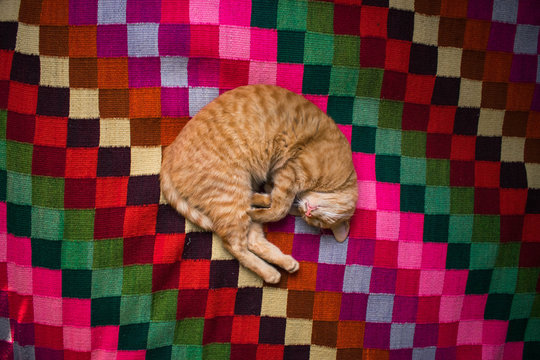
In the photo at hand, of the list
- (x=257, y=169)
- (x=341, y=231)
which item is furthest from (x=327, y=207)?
(x=257, y=169)

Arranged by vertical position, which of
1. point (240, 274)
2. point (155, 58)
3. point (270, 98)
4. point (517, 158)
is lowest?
point (240, 274)

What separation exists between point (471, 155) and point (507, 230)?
356 millimetres

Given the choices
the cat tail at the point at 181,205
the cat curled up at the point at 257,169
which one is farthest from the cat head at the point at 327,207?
the cat tail at the point at 181,205

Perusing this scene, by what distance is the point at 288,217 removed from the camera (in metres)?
1.38

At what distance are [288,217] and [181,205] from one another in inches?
16.3

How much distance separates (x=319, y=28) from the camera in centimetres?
134

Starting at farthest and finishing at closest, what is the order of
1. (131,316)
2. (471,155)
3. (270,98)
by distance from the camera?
(471,155) < (131,316) < (270,98)

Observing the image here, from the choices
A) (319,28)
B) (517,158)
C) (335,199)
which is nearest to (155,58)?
(319,28)

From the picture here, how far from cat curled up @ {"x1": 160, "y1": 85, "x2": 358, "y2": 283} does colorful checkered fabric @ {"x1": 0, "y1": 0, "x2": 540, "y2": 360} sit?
10cm

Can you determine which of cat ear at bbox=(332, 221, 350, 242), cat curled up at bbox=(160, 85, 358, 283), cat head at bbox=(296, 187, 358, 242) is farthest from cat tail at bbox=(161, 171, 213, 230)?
cat ear at bbox=(332, 221, 350, 242)

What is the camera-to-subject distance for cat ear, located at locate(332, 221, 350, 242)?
1360 millimetres

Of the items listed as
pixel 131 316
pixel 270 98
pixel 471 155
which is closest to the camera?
Result: pixel 270 98

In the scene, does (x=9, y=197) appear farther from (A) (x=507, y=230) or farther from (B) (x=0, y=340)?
(A) (x=507, y=230)

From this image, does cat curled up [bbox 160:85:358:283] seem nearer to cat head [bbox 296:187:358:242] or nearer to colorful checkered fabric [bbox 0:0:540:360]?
cat head [bbox 296:187:358:242]
